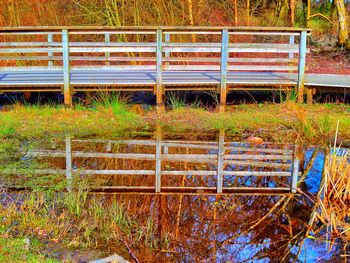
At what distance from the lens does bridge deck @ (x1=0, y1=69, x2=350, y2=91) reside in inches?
408

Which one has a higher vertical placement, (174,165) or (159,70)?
(159,70)

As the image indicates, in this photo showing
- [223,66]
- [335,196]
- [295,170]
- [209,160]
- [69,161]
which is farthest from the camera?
[223,66]

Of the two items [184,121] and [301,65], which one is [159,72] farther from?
[301,65]

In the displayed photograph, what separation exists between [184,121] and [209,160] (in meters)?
2.40

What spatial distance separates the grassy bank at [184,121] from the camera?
29.9 feet

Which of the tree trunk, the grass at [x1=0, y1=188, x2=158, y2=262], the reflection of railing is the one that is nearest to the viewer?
the grass at [x1=0, y1=188, x2=158, y2=262]

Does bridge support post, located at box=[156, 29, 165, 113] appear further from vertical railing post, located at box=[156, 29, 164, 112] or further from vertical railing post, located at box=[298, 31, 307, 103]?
vertical railing post, located at box=[298, 31, 307, 103]

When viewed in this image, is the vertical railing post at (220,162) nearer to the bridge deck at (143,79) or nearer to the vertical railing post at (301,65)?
the bridge deck at (143,79)

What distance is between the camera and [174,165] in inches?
294

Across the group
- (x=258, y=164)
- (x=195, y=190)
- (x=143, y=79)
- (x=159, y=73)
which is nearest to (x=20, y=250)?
(x=195, y=190)

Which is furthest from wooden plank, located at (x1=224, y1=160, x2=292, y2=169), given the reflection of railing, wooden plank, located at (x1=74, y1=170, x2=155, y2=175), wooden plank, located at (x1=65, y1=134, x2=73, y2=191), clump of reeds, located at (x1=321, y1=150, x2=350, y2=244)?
wooden plank, located at (x1=65, y1=134, x2=73, y2=191)

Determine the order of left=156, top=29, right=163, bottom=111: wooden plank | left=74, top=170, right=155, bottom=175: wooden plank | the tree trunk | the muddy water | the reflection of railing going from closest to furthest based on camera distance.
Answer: the muddy water → the reflection of railing → left=74, top=170, right=155, bottom=175: wooden plank → left=156, top=29, right=163, bottom=111: wooden plank → the tree trunk

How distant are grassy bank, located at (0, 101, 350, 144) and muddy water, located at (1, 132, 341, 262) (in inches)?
21.4

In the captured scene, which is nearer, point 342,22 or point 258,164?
point 258,164
